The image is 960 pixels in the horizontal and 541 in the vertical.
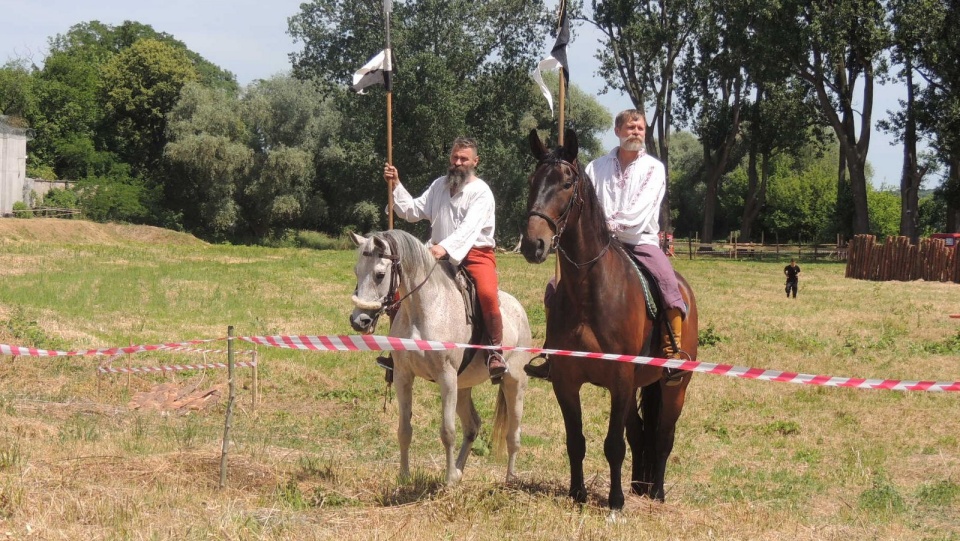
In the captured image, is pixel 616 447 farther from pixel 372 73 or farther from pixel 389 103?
pixel 372 73

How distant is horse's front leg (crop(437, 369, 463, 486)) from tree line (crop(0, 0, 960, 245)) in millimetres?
46193

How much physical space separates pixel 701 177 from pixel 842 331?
64682mm

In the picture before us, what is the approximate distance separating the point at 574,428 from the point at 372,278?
1.92 m

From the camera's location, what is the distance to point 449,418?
810 cm

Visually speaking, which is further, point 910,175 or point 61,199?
point 61,199

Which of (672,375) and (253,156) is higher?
(253,156)

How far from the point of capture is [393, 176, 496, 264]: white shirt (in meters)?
8.23

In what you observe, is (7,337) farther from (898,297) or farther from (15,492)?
(898,297)

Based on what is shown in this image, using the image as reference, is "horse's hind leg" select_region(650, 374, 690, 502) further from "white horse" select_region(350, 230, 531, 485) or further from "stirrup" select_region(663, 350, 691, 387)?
"white horse" select_region(350, 230, 531, 485)

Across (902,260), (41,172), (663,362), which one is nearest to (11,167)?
(41,172)

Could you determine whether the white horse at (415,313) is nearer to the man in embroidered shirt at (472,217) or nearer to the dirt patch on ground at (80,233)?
the man in embroidered shirt at (472,217)

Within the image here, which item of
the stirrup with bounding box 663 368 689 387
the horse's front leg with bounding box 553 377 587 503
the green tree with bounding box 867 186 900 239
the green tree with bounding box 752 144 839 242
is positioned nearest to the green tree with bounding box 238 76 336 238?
the green tree with bounding box 752 144 839 242

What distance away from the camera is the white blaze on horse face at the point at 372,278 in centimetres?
757

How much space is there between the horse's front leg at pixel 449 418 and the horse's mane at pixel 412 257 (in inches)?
32.0
